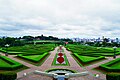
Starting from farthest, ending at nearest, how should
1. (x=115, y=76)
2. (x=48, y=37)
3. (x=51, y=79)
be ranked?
(x=48, y=37) < (x=51, y=79) < (x=115, y=76)

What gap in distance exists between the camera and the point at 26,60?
2638 centimetres

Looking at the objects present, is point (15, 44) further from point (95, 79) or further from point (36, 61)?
point (95, 79)

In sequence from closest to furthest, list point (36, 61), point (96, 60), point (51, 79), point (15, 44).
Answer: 1. point (51, 79)
2. point (36, 61)
3. point (96, 60)
4. point (15, 44)

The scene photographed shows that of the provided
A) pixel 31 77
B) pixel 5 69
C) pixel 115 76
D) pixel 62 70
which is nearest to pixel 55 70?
pixel 62 70

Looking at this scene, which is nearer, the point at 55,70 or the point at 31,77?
the point at 31,77

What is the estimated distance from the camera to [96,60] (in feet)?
84.9

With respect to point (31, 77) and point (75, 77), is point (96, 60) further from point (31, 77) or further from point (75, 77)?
point (31, 77)

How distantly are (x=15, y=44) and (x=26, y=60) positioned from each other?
4784cm

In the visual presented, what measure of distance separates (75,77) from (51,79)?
2232 mm

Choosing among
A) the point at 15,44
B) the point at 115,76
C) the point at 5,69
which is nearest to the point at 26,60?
the point at 5,69

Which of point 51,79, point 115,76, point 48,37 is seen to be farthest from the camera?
point 48,37

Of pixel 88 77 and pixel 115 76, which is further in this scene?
pixel 88 77

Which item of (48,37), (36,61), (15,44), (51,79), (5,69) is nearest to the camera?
(51,79)

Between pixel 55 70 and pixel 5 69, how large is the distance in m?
5.35
